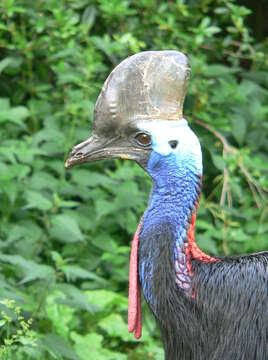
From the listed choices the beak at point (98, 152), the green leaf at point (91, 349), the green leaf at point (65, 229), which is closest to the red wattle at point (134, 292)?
the beak at point (98, 152)

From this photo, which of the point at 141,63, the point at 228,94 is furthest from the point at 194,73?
the point at 141,63

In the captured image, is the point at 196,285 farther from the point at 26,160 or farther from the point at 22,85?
the point at 22,85

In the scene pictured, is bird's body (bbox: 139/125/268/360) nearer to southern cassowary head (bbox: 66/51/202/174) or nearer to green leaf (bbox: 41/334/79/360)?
southern cassowary head (bbox: 66/51/202/174)

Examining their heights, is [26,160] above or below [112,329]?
above

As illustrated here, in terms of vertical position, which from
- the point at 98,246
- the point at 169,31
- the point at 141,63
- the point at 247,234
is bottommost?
the point at 247,234

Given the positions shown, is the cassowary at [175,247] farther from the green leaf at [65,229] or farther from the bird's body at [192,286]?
the green leaf at [65,229]

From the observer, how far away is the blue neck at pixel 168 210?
7.34 ft

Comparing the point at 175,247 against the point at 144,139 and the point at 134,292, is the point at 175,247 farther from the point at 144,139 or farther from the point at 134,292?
the point at 144,139

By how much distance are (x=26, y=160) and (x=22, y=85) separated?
0.90 m

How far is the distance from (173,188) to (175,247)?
0.17 m

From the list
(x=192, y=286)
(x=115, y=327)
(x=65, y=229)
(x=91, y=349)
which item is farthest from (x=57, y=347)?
(x=192, y=286)

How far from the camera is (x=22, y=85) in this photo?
4.54 metres

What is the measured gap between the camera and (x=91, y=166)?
13.7 ft

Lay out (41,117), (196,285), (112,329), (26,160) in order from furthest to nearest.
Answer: (41,117) < (26,160) < (112,329) < (196,285)
